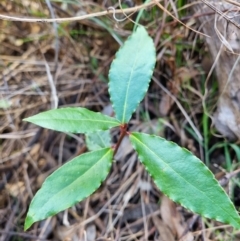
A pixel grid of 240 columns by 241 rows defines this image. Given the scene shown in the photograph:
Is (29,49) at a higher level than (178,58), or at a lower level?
lower

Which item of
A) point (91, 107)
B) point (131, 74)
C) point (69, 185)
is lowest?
point (91, 107)

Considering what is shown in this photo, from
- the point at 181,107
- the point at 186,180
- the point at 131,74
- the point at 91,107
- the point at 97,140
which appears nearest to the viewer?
the point at 186,180

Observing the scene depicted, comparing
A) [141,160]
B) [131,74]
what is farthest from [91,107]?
[141,160]

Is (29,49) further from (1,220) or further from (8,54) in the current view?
(1,220)

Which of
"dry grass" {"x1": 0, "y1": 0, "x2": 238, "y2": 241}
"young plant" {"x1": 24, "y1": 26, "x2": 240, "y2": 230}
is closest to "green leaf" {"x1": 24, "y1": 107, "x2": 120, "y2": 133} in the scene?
"young plant" {"x1": 24, "y1": 26, "x2": 240, "y2": 230}

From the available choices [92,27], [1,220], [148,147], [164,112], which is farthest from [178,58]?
[1,220]

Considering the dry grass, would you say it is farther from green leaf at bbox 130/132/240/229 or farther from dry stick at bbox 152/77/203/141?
green leaf at bbox 130/132/240/229

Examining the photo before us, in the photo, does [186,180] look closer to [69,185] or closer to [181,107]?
[69,185]

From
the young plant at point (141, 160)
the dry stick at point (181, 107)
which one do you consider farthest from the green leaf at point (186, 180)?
the dry stick at point (181, 107)
